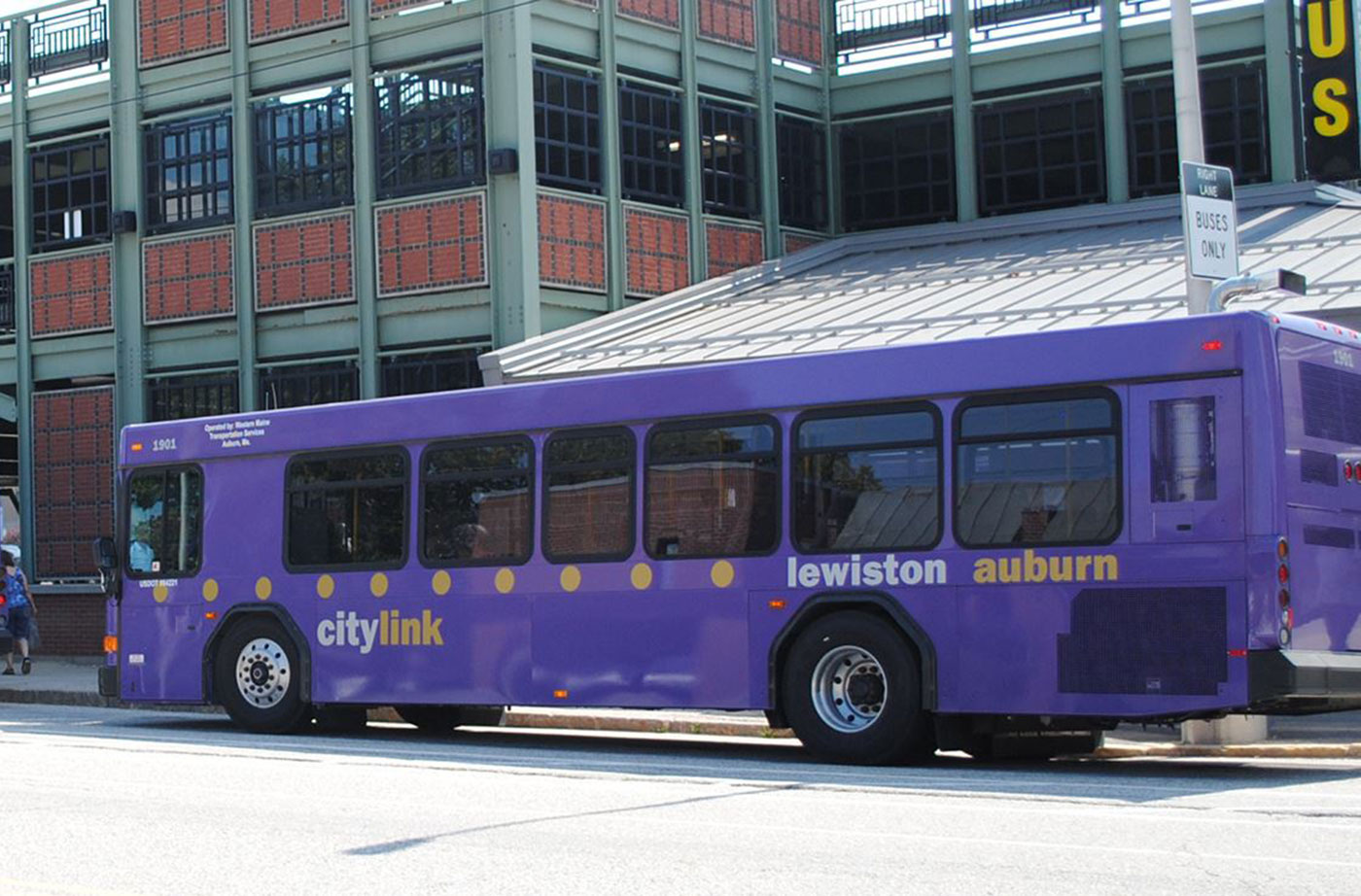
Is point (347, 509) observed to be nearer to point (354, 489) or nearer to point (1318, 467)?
point (354, 489)

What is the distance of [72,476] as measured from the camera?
31578 millimetres

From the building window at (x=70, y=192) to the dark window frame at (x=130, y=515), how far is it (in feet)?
42.0

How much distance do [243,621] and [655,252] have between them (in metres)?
11.6

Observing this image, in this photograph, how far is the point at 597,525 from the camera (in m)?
16.3

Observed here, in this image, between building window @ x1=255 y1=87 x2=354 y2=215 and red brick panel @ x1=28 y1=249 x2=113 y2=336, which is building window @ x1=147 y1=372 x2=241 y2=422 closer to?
red brick panel @ x1=28 y1=249 x2=113 y2=336

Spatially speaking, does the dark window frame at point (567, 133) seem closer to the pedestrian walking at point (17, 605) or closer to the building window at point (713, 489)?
the pedestrian walking at point (17, 605)

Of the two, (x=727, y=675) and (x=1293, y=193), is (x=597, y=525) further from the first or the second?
(x=1293, y=193)

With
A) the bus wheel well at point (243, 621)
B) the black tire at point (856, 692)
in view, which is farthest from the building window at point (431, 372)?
the black tire at point (856, 692)

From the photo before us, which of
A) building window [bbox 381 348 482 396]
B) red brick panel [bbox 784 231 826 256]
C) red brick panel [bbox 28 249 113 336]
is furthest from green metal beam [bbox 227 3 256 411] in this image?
red brick panel [bbox 784 231 826 256]

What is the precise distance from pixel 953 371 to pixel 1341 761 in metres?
4.42

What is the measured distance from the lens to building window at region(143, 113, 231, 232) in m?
30.3

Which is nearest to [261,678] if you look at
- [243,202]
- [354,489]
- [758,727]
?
[354,489]

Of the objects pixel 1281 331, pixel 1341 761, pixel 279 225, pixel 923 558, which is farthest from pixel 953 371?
pixel 279 225

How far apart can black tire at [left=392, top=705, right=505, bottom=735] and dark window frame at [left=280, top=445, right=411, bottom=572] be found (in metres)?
1.55
